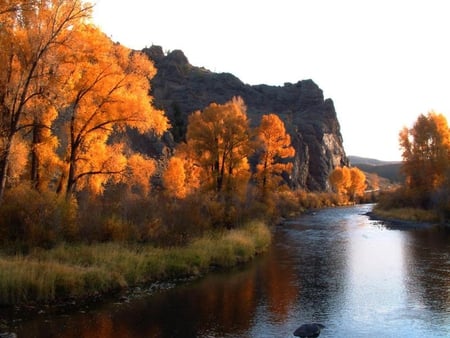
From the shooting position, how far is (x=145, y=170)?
26.1 metres

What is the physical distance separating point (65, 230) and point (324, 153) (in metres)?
135

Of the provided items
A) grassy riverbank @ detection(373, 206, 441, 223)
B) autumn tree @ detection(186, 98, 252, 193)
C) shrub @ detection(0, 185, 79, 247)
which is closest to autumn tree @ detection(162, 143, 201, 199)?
autumn tree @ detection(186, 98, 252, 193)

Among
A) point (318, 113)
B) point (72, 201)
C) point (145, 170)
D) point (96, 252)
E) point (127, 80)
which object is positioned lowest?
point (96, 252)

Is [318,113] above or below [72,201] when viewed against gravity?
above

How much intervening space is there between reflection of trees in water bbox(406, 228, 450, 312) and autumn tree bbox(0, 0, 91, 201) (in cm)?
1917

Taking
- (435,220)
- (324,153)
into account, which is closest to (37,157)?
(435,220)

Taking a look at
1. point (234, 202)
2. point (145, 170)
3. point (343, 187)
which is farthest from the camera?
point (343, 187)

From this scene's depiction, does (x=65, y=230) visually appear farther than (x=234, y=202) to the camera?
No

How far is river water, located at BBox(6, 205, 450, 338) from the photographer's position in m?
16.2

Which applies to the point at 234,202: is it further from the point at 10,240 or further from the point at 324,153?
the point at 324,153

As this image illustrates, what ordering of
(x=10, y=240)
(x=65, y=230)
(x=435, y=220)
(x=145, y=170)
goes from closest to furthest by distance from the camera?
(x=10, y=240)
(x=65, y=230)
(x=145, y=170)
(x=435, y=220)

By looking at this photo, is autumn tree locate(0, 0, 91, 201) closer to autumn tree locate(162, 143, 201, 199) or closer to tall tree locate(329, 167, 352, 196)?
autumn tree locate(162, 143, 201, 199)

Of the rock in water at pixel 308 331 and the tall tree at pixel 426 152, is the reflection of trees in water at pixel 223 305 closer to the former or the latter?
the rock in water at pixel 308 331

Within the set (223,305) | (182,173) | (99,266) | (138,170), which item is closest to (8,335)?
(99,266)
